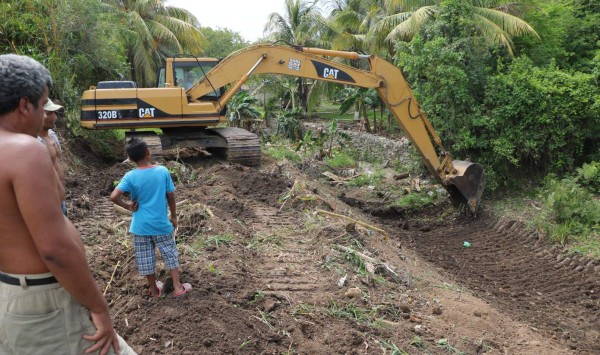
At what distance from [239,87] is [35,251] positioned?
357 inches

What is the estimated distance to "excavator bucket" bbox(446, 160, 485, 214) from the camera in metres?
10.9

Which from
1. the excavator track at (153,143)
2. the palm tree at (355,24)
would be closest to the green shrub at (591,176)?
the excavator track at (153,143)

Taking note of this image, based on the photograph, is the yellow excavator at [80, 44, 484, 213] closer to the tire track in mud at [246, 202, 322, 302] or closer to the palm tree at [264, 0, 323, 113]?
the tire track in mud at [246, 202, 322, 302]

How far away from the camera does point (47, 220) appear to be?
2178 mm

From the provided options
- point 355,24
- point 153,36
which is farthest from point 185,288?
point 153,36

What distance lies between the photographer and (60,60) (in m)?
13.4

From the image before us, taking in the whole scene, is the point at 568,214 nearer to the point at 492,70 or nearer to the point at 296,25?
the point at 492,70

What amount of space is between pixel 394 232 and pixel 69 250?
8450mm

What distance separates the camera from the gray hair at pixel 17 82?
2256 millimetres

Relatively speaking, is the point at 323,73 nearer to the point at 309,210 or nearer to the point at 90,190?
the point at 309,210

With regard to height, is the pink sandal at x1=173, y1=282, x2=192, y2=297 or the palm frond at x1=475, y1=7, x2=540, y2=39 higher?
the palm frond at x1=475, y1=7, x2=540, y2=39

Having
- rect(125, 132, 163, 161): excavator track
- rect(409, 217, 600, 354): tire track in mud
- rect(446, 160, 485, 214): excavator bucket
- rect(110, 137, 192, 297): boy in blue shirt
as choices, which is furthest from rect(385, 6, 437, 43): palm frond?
rect(110, 137, 192, 297): boy in blue shirt

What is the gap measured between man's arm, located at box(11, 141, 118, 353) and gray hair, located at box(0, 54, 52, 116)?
240mm

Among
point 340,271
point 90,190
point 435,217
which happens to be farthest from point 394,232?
point 90,190
